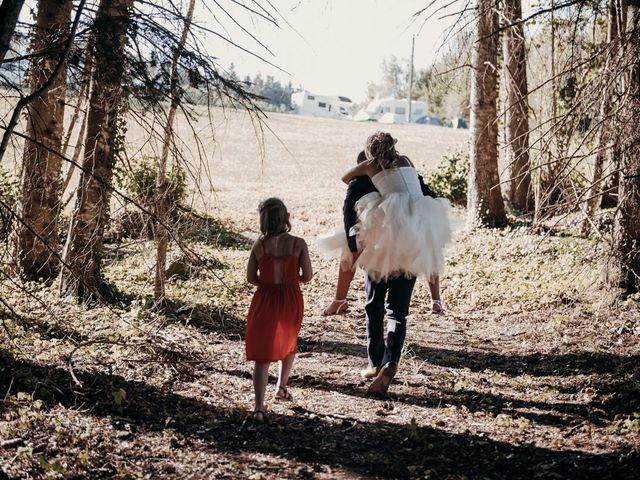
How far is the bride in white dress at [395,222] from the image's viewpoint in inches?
213

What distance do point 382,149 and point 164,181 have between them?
3.08 m

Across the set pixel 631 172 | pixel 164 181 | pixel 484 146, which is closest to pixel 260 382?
pixel 164 181

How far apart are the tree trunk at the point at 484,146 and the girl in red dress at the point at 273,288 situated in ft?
25.8

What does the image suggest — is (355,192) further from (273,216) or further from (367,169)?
(273,216)

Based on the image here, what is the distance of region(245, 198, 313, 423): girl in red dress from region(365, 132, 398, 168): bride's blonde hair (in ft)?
3.28

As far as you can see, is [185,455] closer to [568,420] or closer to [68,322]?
[568,420]

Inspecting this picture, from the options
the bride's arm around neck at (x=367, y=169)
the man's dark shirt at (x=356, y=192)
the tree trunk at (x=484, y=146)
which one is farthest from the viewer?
the tree trunk at (x=484, y=146)

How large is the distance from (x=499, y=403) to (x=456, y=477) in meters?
1.53

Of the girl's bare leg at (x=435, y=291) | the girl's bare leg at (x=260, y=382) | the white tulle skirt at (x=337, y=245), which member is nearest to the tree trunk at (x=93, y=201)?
the white tulle skirt at (x=337, y=245)

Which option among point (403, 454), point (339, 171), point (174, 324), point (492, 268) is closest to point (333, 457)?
point (403, 454)

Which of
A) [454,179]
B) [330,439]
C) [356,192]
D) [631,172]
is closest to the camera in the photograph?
[330,439]

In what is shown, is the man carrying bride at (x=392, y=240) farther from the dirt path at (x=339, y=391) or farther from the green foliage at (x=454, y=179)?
the green foliage at (x=454, y=179)

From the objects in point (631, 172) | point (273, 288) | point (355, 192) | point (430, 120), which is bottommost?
point (273, 288)

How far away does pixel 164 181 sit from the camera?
7590mm
